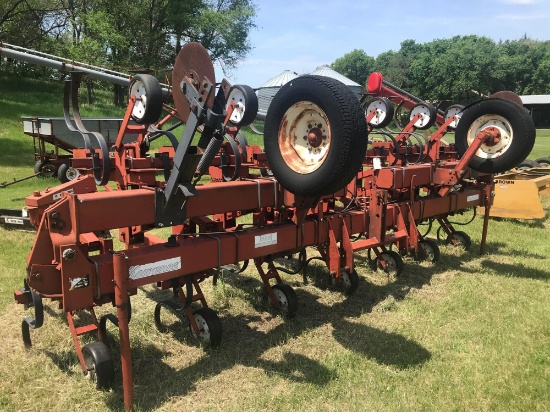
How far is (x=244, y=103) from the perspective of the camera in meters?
5.51

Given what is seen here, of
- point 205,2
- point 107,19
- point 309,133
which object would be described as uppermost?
point 205,2

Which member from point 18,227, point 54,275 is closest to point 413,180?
point 54,275

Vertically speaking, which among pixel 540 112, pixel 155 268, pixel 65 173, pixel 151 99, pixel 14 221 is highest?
pixel 540 112

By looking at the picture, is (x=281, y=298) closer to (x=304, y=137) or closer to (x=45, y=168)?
(x=304, y=137)

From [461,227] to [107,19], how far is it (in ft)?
96.8

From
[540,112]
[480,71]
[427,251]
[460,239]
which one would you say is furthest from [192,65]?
[480,71]

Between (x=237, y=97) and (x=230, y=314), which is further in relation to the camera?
(x=237, y=97)

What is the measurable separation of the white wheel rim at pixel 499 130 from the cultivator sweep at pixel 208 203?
13 millimetres

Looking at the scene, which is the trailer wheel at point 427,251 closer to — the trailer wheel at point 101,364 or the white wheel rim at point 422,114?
the white wheel rim at point 422,114

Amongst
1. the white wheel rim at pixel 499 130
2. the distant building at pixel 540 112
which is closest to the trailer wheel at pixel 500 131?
the white wheel rim at pixel 499 130

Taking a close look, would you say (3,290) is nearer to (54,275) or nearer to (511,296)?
(54,275)

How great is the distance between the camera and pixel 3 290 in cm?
526

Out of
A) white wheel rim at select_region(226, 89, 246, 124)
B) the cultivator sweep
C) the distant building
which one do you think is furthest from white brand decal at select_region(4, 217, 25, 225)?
the distant building

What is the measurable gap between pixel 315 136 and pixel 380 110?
4.63 m
